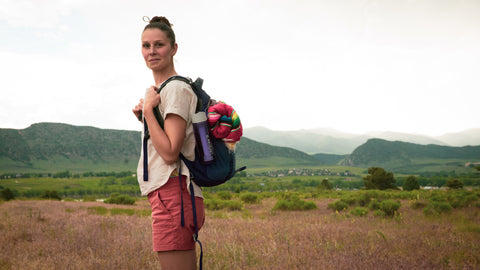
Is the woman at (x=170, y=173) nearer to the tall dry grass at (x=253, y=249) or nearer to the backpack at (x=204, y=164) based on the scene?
the backpack at (x=204, y=164)

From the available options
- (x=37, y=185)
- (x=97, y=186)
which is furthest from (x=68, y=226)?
(x=37, y=185)

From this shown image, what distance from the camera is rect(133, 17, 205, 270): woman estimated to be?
74.4 inches

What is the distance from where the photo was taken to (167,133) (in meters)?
1.94

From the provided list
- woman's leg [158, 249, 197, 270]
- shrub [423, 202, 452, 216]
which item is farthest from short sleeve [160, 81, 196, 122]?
shrub [423, 202, 452, 216]

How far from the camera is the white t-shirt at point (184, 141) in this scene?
6.31 feet

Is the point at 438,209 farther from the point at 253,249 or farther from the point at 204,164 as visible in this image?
the point at 204,164

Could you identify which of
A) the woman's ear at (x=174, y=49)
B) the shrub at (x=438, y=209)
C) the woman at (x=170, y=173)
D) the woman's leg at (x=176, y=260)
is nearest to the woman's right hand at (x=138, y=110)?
the woman at (x=170, y=173)

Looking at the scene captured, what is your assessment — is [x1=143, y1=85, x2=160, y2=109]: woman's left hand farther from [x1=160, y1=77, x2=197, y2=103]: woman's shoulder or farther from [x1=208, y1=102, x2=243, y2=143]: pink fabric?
[x1=208, y1=102, x2=243, y2=143]: pink fabric

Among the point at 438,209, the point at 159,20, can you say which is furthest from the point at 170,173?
the point at 438,209

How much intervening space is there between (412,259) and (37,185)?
197m

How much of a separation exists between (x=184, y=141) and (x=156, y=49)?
67 cm

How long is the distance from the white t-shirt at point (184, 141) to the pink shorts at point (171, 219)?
0.19ft

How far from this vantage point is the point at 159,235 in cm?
190

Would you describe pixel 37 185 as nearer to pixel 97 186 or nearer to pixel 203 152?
pixel 97 186
